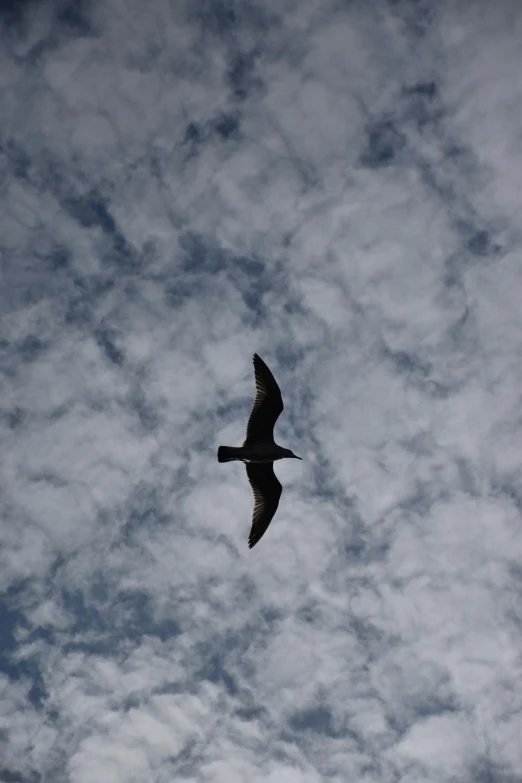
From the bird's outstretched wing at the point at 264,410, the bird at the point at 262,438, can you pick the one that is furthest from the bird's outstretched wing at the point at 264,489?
the bird's outstretched wing at the point at 264,410

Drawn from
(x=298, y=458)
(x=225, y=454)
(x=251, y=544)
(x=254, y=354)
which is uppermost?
(x=254, y=354)

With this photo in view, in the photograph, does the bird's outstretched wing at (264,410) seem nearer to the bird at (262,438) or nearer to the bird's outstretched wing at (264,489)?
the bird at (262,438)

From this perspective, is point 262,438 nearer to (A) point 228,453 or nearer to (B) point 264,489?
(A) point 228,453

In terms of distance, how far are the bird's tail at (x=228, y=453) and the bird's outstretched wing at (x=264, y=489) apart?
133 centimetres

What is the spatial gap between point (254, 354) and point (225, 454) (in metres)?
3.79

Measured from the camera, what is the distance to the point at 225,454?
17219 millimetres

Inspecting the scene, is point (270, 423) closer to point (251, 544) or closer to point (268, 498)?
point (268, 498)

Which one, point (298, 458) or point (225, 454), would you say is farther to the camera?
point (298, 458)

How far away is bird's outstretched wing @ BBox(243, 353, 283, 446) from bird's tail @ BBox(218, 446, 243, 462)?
1.91 ft

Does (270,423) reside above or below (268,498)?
above

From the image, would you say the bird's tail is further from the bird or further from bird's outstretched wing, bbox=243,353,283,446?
bird's outstretched wing, bbox=243,353,283,446

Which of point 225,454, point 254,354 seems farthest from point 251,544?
point 254,354

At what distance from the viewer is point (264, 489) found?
61.7ft

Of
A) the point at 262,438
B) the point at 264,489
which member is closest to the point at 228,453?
the point at 262,438
